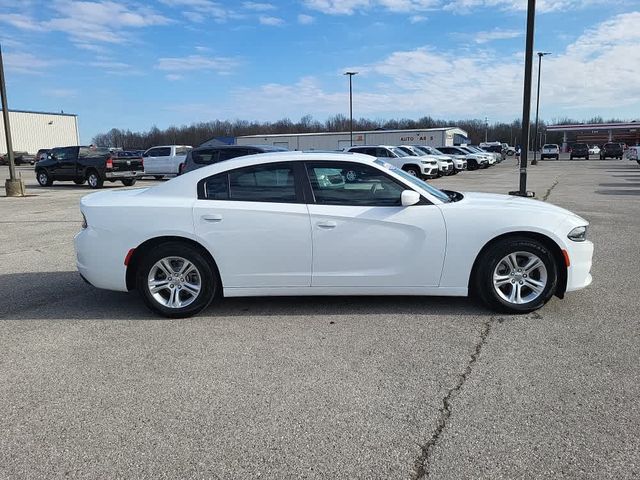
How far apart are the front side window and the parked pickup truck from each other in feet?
73.3

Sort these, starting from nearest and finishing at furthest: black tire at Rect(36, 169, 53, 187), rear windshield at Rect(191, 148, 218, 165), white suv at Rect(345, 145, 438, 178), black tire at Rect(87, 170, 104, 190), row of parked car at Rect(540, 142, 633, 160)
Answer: rear windshield at Rect(191, 148, 218, 165) → black tire at Rect(87, 170, 104, 190) → black tire at Rect(36, 169, 53, 187) → white suv at Rect(345, 145, 438, 178) → row of parked car at Rect(540, 142, 633, 160)

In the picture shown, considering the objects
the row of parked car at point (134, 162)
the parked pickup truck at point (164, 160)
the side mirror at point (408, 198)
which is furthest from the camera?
the parked pickup truck at point (164, 160)

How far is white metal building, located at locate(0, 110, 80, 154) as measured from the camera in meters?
76.8

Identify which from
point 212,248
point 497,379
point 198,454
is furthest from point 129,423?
point 497,379

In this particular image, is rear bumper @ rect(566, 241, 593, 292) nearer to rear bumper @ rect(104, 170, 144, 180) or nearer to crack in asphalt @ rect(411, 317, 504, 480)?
crack in asphalt @ rect(411, 317, 504, 480)

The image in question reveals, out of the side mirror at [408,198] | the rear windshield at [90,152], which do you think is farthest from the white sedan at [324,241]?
the rear windshield at [90,152]

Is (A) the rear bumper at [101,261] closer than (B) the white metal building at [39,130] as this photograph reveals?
Yes

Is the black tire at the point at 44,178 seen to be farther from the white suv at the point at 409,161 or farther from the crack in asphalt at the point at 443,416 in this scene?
the crack in asphalt at the point at 443,416

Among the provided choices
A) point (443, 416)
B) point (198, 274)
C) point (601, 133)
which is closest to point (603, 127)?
point (601, 133)

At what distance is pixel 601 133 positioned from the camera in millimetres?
93500

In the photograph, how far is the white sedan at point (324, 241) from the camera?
485cm

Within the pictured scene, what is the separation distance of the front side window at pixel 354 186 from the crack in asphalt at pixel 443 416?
58.2 inches

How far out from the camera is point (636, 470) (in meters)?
2.61

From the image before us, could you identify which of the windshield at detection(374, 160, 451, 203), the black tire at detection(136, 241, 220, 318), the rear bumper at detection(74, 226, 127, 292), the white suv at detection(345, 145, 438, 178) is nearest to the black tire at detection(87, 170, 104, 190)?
the white suv at detection(345, 145, 438, 178)
